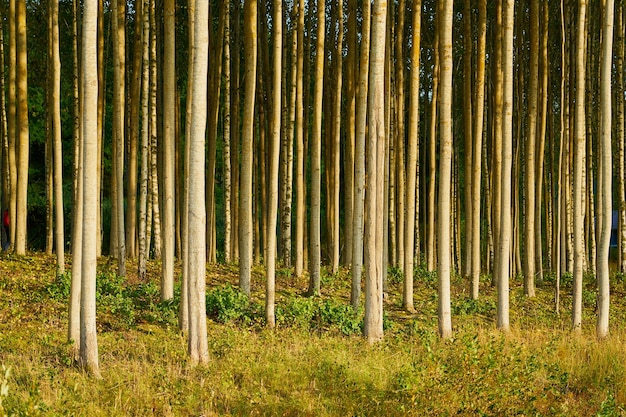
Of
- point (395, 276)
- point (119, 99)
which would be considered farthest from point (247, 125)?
point (395, 276)

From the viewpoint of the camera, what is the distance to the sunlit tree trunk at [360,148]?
9.64 metres

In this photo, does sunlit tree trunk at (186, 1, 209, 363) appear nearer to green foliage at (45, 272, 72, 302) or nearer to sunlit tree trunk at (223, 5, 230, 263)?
green foliage at (45, 272, 72, 302)

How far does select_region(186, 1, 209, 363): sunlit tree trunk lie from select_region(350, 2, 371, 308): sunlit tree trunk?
2.63 metres

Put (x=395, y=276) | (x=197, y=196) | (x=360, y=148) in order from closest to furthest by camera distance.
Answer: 1. (x=197, y=196)
2. (x=360, y=148)
3. (x=395, y=276)

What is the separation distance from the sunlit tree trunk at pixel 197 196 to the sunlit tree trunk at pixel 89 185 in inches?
40.0

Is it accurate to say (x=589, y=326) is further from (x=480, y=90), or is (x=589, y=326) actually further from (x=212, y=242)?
(x=212, y=242)

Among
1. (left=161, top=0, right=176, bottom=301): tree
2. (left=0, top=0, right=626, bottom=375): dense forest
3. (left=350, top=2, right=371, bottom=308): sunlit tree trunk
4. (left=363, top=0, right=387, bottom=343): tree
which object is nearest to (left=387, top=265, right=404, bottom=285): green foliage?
(left=0, top=0, right=626, bottom=375): dense forest

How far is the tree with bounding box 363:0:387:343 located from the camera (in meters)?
8.98

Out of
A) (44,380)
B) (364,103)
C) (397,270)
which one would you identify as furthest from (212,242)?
(44,380)

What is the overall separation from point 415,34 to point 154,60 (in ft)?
15.9

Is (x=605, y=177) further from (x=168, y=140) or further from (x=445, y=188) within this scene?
(x=168, y=140)

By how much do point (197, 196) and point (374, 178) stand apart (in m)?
2.51

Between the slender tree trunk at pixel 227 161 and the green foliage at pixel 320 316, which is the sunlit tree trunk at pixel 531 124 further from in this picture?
the slender tree trunk at pixel 227 161

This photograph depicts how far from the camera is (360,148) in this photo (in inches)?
377
